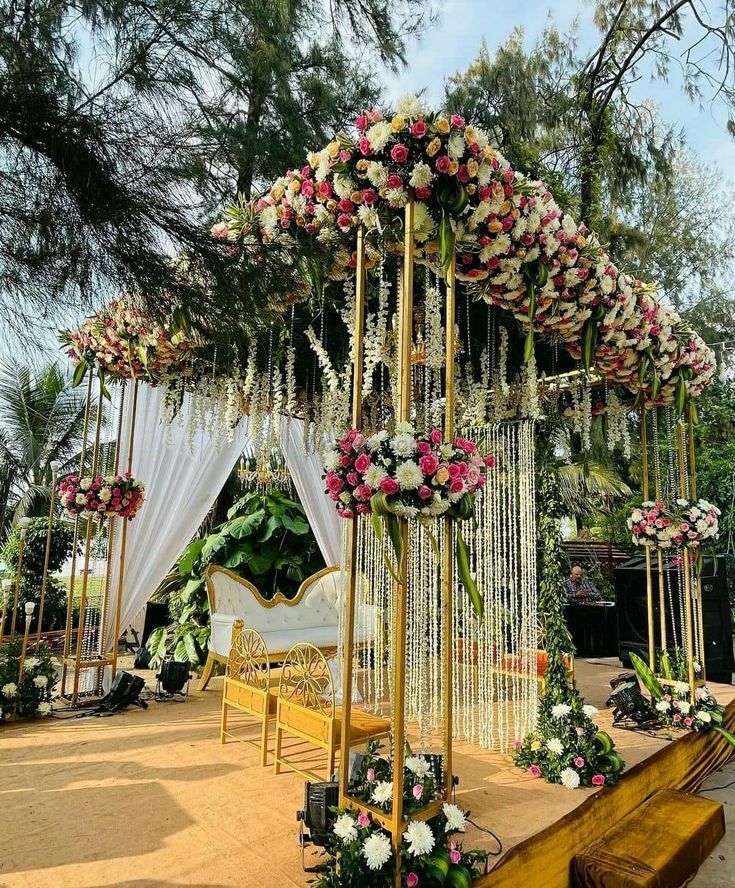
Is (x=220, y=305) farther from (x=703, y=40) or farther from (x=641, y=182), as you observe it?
(x=641, y=182)

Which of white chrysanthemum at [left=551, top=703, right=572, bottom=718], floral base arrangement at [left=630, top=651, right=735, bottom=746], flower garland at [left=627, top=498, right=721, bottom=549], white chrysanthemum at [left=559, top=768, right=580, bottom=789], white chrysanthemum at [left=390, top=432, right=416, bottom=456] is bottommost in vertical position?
white chrysanthemum at [left=559, top=768, right=580, bottom=789]

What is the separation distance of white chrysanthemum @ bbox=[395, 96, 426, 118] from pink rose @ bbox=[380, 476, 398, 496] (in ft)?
4.39

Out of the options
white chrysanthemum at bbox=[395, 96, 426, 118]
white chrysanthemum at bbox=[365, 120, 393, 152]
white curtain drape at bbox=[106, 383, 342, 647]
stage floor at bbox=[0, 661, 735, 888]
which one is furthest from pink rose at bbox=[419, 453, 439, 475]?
white curtain drape at bbox=[106, 383, 342, 647]

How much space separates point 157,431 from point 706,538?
4.34 metres

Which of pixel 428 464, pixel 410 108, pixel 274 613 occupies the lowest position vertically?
pixel 274 613

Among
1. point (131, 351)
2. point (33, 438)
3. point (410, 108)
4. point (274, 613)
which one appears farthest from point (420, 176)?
point (33, 438)

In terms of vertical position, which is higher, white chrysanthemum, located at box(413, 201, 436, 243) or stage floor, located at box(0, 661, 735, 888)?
white chrysanthemum, located at box(413, 201, 436, 243)

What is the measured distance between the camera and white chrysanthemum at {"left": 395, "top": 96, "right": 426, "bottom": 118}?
2303mm

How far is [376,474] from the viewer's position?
208 cm

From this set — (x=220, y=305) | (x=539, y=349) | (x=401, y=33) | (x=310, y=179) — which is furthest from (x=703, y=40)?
(x=220, y=305)

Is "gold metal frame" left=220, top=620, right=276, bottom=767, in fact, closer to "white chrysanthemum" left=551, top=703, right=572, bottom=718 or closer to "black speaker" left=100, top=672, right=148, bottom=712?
"black speaker" left=100, top=672, right=148, bottom=712

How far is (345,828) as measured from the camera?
215cm

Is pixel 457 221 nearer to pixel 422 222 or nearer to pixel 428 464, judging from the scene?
pixel 422 222

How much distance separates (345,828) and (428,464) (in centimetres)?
128
